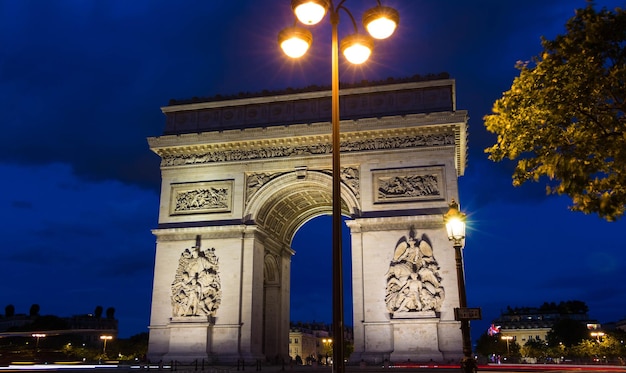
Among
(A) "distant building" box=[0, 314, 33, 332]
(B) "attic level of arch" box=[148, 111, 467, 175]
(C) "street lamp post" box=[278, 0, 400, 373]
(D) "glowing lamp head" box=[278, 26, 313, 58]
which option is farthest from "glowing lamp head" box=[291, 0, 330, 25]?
(A) "distant building" box=[0, 314, 33, 332]

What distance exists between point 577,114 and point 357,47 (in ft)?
14.6

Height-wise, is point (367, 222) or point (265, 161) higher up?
point (265, 161)

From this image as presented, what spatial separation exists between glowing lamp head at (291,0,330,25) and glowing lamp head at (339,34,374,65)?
704mm

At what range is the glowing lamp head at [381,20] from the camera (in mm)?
8711

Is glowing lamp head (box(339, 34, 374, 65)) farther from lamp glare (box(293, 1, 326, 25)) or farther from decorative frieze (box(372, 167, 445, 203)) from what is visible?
decorative frieze (box(372, 167, 445, 203))

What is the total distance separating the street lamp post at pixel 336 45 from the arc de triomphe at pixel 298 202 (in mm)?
16928

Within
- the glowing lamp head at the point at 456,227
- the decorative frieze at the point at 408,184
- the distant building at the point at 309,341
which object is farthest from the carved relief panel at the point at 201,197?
the distant building at the point at 309,341

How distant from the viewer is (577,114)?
1044cm

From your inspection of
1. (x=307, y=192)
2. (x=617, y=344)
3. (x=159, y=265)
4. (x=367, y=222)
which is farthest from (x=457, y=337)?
(x=617, y=344)

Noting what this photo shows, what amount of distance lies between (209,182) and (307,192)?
496 centimetres

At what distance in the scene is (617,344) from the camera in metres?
55.8

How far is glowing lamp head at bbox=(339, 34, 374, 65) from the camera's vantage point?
8.95 metres

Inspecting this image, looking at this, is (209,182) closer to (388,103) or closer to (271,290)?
(271,290)

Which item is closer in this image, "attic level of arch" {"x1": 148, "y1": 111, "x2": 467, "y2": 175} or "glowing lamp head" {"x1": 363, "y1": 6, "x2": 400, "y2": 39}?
"glowing lamp head" {"x1": 363, "y1": 6, "x2": 400, "y2": 39}
